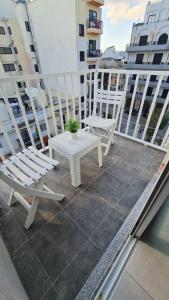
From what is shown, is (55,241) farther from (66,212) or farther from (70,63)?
(70,63)

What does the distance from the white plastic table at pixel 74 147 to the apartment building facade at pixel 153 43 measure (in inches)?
314

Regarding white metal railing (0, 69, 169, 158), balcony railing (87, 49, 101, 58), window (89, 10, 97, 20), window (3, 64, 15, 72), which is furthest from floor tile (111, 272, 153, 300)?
window (3, 64, 15, 72)

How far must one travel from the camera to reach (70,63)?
7.48 metres

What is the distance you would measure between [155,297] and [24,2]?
478 inches

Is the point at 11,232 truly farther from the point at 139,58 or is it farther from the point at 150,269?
the point at 139,58

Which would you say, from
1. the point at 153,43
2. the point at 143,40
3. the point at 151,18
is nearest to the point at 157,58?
the point at 153,43

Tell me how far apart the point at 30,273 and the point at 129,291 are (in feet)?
2.34

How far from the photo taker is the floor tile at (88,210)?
1278 mm

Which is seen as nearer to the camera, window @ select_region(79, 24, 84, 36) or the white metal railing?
the white metal railing

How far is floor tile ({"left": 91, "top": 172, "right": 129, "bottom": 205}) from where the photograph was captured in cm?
151

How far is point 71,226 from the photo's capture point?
49.8 inches

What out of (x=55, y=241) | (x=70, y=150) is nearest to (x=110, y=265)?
(x=55, y=241)

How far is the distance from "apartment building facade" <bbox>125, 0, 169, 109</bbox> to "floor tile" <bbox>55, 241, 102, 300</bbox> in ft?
28.9

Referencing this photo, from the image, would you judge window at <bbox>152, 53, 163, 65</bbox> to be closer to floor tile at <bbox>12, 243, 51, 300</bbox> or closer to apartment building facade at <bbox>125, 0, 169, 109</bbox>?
apartment building facade at <bbox>125, 0, 169, 109</bbox>
